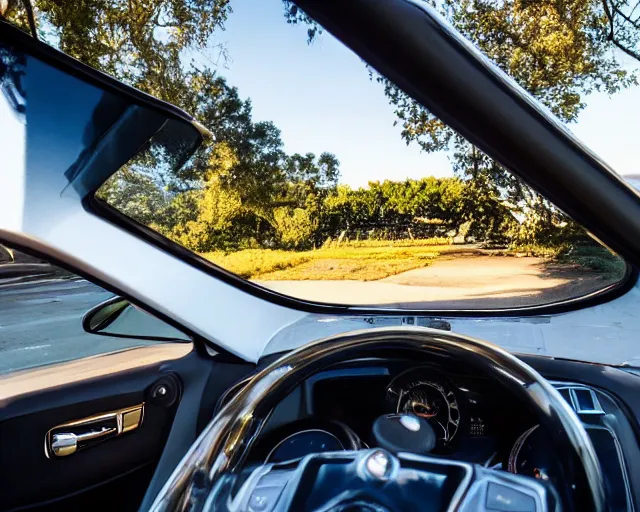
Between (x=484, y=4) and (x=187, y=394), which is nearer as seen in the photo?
(x=187, y=394)

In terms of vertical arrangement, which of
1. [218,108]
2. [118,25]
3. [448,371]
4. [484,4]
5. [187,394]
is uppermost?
[484,4]

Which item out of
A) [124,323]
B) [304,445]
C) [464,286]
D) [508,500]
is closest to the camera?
[508,500]

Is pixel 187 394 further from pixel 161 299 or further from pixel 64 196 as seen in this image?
pixel 64 196

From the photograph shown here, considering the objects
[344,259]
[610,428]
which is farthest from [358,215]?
[610,428]

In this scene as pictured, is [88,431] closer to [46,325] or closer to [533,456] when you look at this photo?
[533,456]

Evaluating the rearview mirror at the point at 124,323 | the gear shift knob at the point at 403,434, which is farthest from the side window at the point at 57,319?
the gear shift knob at the point at 403,434

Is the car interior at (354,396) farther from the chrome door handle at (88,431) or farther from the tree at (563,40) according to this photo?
the tree at (563,40)

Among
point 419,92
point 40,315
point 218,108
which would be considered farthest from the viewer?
point 40,315

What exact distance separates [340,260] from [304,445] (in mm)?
2129

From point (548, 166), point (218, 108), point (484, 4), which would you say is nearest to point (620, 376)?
point (548, 166)

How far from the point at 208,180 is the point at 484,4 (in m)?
1.95

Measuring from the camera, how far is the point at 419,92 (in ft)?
3.07

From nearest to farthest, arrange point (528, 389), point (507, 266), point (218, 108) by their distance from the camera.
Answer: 1. point (528, 389)
2. point (507, 266)
3. point (218, 108)

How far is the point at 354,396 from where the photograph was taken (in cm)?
218
